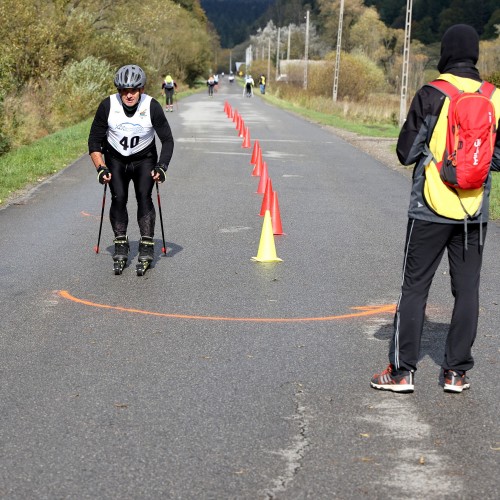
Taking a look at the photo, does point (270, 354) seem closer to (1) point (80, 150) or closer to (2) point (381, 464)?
(2) point (381, 464)

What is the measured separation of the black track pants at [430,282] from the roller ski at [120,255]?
4.10 metres

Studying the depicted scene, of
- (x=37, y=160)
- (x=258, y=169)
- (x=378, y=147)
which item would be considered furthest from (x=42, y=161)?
(x=378, y=147)

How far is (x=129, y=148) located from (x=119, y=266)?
1076mm

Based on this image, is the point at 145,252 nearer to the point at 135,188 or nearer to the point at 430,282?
the point at 135,188

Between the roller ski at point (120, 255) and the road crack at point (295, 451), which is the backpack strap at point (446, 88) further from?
the roller ski at point (120, 255)

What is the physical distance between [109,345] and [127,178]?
10.2 feet

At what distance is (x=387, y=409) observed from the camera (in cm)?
552

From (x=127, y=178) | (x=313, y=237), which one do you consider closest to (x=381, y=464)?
(x=127, y=178)

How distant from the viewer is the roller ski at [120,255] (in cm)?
947

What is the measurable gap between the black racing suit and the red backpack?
4.29m

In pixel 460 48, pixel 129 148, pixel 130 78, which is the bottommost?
pixel 129 148

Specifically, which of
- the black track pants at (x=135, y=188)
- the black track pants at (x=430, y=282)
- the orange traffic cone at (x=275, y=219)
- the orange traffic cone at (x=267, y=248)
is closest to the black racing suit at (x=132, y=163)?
the black track pants at (x=135, y=188)

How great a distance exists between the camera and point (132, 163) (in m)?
9.58

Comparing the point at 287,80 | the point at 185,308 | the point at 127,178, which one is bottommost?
the point at 287,80
